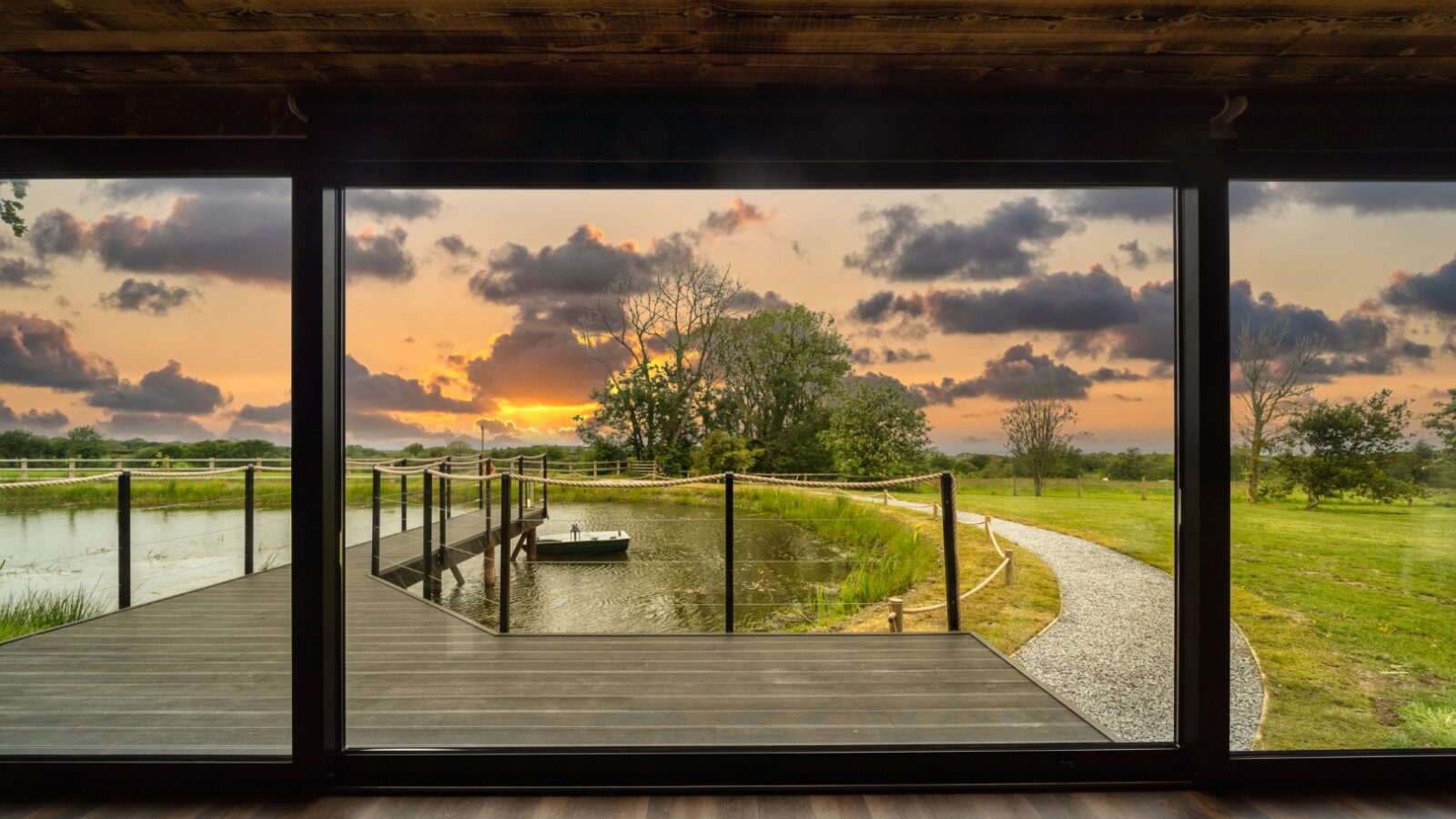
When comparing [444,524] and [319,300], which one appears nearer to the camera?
[319,300]

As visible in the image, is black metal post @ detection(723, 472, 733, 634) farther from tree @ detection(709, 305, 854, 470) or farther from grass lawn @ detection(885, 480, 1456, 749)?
grass lawn @ detection(885, 480, 1456, 749)

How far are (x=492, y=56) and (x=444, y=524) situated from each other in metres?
1.89

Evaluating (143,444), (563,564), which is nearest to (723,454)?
(563,564)

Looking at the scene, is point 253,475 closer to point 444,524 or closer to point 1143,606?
point 444,524

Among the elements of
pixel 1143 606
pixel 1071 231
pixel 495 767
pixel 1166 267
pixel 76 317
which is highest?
pixel 1071 231

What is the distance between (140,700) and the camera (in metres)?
2.35

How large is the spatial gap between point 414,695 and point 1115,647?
2.62 metres

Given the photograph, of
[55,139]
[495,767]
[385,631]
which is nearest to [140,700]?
[385,631]

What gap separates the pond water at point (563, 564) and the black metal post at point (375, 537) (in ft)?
0.23

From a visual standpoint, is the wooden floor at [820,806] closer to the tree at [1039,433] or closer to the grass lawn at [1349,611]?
the grass lawn at [1349,611]

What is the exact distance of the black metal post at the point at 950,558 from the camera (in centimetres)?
266

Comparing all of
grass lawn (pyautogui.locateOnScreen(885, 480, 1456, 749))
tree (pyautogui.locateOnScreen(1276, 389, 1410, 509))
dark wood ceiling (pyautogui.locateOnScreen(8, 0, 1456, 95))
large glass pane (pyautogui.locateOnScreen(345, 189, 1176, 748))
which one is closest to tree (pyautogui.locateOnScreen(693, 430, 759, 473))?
large glass pane (pyautogui.locateOnScreen(345, 189, 1176, 748))

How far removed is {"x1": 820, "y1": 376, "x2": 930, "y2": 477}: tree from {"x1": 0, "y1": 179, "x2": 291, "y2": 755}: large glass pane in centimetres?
203

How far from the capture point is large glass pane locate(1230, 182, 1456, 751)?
7.64 feet
